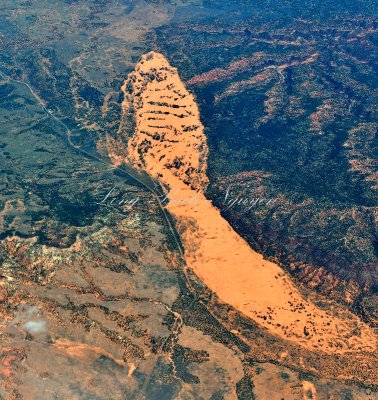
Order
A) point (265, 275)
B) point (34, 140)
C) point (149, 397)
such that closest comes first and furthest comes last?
point (149, 397) → point (265, 275) → point (34, 140)

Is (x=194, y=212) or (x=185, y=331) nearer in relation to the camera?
(x=185, y=331)

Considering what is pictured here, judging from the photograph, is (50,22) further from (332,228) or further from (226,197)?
(332,228)

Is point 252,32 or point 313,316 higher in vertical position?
point 252,32

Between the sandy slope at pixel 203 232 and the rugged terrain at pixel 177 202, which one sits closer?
the rugged terrain at pixel 177 202

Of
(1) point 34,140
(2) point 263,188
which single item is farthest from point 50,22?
(2) point 263,188

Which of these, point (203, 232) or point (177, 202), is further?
point (177, 202)

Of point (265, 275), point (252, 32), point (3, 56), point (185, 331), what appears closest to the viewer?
point (185, 331)

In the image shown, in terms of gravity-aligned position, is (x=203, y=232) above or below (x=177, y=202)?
below

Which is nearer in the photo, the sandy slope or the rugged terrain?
the rugged terrain
